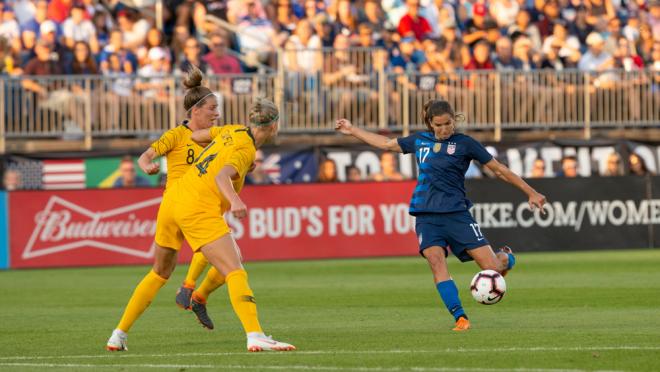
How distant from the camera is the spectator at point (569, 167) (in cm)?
2603

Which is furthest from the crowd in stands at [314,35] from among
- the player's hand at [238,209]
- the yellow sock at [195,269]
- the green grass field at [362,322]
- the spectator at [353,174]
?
the player's hand at [238,209]

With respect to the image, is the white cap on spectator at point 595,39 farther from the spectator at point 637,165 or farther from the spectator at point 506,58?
the spectator at point 637,165

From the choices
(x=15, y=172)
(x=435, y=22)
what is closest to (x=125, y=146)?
(x=15, y=172)

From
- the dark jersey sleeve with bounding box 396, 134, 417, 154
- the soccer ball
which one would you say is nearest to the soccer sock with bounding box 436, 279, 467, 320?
the soccer ball

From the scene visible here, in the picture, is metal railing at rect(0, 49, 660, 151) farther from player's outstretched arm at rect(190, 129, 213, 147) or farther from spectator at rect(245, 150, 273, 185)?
player's outstretched arm at rect(190, 129, 213, 147)

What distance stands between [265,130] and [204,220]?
0.81 meters

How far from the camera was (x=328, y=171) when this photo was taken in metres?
25.5

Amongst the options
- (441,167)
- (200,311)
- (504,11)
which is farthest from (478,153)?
(504,11)

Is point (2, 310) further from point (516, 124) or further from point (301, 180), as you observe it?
point (516, 124)

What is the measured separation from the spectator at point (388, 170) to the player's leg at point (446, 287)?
1321cm

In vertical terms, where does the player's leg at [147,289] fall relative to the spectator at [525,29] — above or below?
below

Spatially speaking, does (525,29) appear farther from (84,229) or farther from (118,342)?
(118,342)

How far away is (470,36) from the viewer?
2817 cm

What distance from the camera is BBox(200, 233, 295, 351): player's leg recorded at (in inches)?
402
